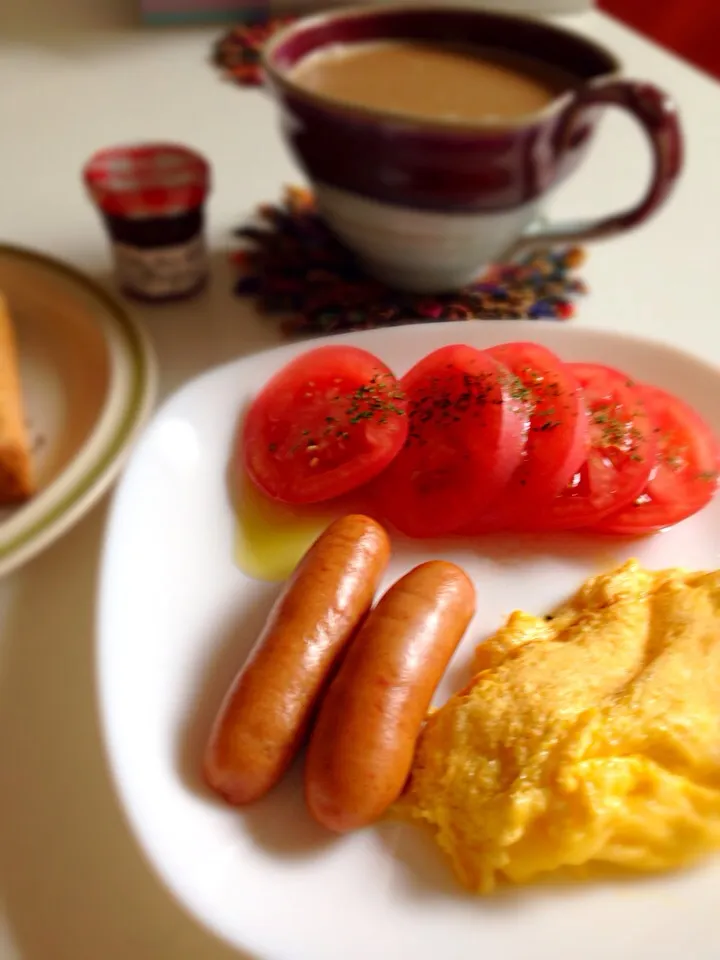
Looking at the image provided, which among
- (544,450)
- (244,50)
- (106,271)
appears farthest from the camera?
(244,50)

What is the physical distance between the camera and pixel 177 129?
→ 1.99m

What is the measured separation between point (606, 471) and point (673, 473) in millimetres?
113

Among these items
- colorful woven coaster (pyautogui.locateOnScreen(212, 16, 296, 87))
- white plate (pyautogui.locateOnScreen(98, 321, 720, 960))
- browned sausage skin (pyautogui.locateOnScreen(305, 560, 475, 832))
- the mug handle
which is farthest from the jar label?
colorful woven coaster (pyautogui.locateOnScreen(212, 16, 296, 87))

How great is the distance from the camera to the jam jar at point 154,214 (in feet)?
4.31

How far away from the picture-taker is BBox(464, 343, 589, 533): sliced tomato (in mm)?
1020

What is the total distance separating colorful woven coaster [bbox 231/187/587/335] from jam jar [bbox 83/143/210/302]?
13 centimetres

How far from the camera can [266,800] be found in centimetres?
80

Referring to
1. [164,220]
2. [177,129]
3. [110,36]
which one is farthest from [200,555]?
[110,36]

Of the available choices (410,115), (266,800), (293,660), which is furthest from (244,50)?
(266,800)

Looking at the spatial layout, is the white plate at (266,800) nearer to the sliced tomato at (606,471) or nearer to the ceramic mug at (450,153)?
the sliced tomato at (606,471)

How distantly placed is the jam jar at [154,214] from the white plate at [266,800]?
34cm

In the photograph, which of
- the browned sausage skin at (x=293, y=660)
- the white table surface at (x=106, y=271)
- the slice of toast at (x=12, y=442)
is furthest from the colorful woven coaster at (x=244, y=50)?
the browned sausage skin at (x=293, y=660)

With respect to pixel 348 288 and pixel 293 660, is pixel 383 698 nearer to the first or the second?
pixel 293 660

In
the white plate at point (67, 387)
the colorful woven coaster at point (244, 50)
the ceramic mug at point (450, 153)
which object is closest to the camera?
the white plate at point (67, 387)
